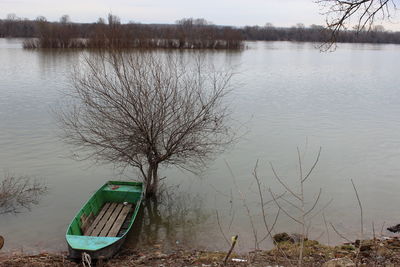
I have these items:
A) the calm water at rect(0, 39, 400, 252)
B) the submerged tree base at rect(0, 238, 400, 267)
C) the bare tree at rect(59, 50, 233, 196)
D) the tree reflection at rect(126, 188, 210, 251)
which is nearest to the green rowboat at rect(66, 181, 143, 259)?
the submerged tree base at rect(0, 238, 400, 267)

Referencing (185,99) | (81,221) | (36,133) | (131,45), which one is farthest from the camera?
(36,133)

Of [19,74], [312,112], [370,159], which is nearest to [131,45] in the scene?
[370,159]

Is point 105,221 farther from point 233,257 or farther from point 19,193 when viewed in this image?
point 19,193

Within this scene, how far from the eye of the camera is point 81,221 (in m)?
8.25

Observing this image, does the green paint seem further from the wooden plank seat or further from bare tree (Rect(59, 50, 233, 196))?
bare tree (Rect(59, 50, 233, 196))

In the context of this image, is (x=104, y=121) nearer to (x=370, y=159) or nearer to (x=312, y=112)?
(x=370, y=159)

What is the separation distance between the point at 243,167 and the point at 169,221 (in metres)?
4.05

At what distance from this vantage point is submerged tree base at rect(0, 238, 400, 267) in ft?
23.1

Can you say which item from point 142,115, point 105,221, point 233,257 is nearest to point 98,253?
point 105,221

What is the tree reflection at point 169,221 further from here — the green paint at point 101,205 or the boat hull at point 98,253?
the boat hull at point 98,253

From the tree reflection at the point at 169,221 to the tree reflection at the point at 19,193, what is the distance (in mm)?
3000

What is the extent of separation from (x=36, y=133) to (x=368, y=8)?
1409 cm

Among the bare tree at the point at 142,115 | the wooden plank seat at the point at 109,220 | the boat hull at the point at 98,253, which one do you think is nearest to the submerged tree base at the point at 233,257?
the boat hull at the point at 98,253

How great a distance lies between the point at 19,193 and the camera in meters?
10.5
